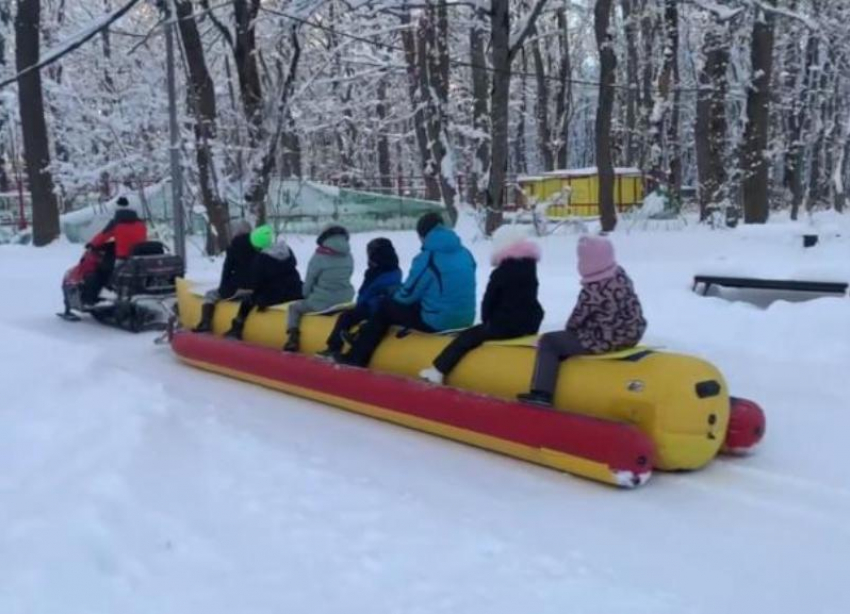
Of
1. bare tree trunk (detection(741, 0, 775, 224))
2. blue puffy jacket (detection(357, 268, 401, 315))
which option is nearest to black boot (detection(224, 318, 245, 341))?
blue puffy jacket (detection(357, 268, 401, 315))

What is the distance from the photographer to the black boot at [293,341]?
29.6 ft

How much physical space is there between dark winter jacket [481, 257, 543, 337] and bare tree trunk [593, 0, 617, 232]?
1521cm

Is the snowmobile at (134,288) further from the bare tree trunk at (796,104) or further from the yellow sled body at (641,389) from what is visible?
the bare tree trunk at (796,104)

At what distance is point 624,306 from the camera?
21.5 feet

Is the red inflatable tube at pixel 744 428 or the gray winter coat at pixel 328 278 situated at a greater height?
the gray winter coat at pixel 328 278

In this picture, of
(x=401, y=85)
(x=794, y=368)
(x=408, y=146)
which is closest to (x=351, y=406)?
(x=794, y=368)

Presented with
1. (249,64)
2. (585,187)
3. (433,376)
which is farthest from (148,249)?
(585,187)

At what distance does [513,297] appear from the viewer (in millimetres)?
7188

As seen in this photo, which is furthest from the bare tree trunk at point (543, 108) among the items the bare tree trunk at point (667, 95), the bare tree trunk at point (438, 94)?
the bare tree trunk at point (438, 94)

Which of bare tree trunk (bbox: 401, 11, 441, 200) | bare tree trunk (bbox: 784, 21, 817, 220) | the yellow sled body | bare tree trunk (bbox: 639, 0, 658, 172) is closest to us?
the yellow sled body

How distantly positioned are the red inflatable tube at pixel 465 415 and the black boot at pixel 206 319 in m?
0.86

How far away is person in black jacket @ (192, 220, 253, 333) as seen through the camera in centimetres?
1039

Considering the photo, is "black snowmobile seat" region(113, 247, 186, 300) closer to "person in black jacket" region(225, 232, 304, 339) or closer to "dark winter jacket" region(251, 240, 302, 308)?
"person in black jacket" region(225, 232, 304, 339)

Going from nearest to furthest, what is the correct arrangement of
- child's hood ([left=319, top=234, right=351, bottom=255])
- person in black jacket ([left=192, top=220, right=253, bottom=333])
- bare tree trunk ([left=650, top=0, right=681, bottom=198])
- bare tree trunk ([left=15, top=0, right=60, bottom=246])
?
child's hood ([left=319, top=234, right=351, bottom=255])
person in black jacket ([left=192, top=220, right=253, bottom=333])
bare tree trunk ([left=15, top=0, right=60, bottom=246])
bare tree trunk ([left=650, top=0, right=681, bottom=198])
